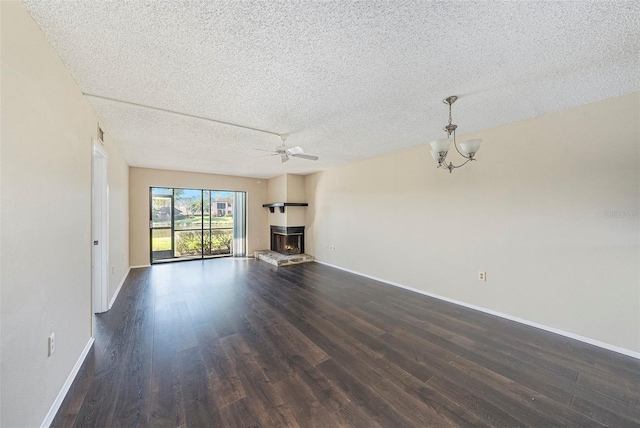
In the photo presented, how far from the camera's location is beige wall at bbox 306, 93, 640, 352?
7.51ft

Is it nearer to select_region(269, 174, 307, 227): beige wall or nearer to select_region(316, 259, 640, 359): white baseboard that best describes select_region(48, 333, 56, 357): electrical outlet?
select_region(316, 259, 640, 359): white baseboard

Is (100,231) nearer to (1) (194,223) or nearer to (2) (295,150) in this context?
(2) (295,150)

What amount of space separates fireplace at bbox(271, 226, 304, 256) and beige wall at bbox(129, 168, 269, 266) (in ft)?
2.36

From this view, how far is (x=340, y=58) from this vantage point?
1.72 metres

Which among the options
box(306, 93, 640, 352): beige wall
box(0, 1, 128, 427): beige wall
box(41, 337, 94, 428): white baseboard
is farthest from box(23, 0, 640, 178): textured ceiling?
box(41, 337, 94, 428): white baseboard

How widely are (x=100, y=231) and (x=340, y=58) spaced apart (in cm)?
364

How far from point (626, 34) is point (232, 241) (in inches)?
303

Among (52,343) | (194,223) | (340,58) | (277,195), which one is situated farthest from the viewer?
(277,195)

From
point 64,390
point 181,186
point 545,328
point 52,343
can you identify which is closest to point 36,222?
point 52,343

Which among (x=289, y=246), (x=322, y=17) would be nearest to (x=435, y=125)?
(x=322, y=17)

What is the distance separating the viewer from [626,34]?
4.91 ft

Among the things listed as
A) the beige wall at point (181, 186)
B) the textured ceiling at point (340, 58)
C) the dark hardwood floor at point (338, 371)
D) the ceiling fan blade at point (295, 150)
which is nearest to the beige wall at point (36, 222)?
the textured ceiling at point (340, 58)

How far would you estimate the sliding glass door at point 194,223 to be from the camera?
6430mm

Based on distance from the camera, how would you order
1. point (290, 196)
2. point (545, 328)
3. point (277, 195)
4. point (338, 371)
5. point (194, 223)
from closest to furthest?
1. point (338, 371)
2. point (545, 328)
3. point (290, 196)
4. point (194, 223)
5. point (277, 195)
